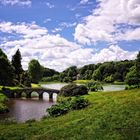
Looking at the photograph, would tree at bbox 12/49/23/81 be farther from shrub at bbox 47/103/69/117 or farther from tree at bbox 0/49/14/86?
shrub at bbox 47/103/69/117

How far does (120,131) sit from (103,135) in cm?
171

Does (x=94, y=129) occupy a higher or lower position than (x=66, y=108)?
lower

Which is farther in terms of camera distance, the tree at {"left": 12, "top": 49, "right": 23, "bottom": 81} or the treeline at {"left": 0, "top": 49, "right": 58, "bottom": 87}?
the tree at {"left": 12, "top": 49, "right": 23, "bottom": 81}

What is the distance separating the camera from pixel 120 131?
3131 cm

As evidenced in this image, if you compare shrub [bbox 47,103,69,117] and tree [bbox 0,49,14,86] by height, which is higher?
tree [bbox 0,49,14,86]

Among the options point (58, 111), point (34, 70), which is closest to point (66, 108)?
point (58, 111)

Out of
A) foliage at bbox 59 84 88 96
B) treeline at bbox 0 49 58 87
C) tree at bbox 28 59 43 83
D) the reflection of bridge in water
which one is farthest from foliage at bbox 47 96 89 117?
tree at bbox 28 59 43 83

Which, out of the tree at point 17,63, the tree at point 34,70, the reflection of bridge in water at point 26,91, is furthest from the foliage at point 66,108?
the tree at point 34,70

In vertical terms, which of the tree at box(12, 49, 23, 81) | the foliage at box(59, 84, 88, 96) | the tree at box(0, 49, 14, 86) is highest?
the tree at box(12, 49, 23, 81)

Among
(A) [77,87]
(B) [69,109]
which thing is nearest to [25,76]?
(A) [77,87]

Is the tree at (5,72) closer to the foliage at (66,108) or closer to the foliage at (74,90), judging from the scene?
the foliage at (74,90)

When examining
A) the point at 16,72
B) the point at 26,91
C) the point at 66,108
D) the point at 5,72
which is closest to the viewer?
the point at 66,108

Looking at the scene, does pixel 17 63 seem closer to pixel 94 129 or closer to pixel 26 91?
pixel 26 91

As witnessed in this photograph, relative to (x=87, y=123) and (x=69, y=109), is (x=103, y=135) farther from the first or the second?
(x=69, y=109)
